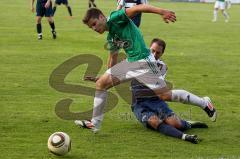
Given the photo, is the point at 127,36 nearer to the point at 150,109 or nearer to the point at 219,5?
the point at 150,109

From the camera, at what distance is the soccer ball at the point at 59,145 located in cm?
719

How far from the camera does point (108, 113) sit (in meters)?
9.80

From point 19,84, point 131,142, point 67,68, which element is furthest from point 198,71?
point 131,142

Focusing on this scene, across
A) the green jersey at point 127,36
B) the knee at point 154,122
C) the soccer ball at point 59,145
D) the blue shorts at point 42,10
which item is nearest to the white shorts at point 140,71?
the green jersey at point 127,36

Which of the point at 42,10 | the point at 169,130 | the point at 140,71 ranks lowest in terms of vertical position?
the point at 42,10

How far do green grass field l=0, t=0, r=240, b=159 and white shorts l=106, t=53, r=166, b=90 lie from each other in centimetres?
75

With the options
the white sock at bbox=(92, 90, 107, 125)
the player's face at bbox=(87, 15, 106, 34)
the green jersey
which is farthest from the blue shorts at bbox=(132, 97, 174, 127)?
the player's face at bbox=(87, 15, 106, 34)

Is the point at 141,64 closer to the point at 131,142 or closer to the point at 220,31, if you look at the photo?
the point at 131,142

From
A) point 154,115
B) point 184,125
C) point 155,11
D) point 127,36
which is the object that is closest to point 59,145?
point 154,115

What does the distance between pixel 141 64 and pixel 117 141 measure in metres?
1.22

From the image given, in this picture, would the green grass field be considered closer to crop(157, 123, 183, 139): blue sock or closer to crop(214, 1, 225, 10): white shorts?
crop(157, 123, 183, 139): blue sock

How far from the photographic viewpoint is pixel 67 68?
47.8 ft

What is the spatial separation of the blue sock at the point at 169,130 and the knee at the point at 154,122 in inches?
2.0

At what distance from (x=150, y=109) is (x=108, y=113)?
4.37 feet
